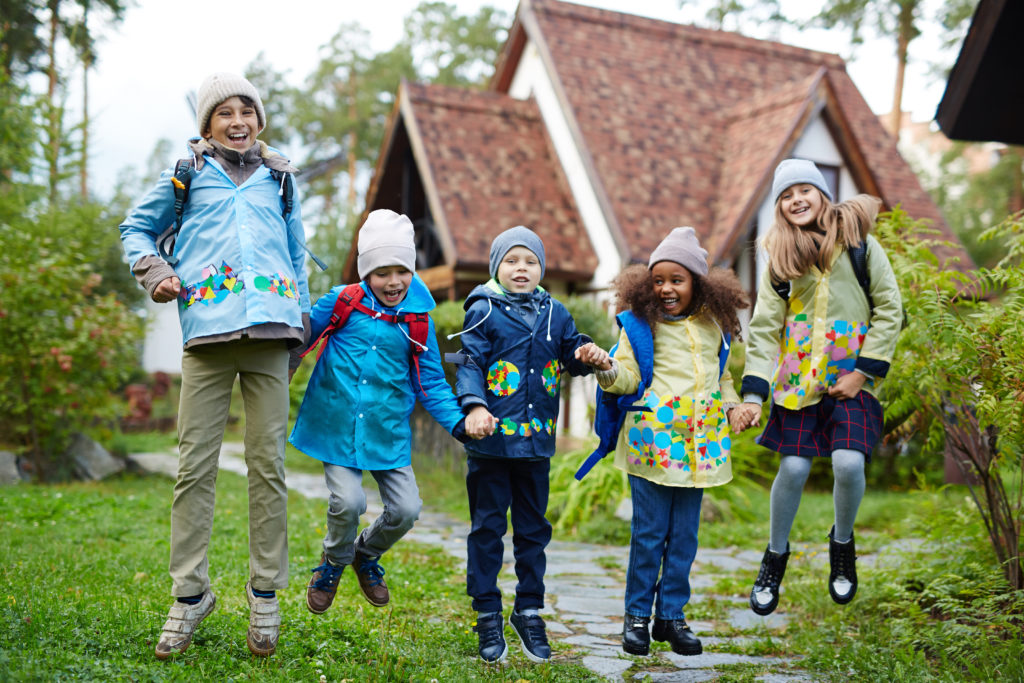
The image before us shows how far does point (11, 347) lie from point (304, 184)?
22.6 m

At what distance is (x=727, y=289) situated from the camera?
4.30m

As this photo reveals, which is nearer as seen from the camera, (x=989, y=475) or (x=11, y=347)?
(x=989, y=475)

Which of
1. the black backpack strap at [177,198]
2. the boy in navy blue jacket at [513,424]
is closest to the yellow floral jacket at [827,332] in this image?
the boy in navy blue jacket at [513,424]

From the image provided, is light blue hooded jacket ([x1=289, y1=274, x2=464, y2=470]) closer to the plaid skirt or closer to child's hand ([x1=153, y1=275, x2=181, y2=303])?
child's hand ([x1=153, y1=275, x2=181, y2=303])

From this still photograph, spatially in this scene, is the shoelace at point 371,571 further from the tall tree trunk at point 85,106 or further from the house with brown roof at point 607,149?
the tall tree trunk at point 85,106

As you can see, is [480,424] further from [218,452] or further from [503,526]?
[218,452]

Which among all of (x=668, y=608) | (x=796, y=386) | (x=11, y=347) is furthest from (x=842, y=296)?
(x=11, y=347)

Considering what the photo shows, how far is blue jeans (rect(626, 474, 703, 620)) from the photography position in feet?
13.3

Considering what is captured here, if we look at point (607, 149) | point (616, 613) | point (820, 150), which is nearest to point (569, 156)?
point (607, 149)

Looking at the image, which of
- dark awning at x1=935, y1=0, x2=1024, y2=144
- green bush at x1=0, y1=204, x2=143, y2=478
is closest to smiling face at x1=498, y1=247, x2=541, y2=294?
dark awning at x1=935, y1=0, x2=1024, y2=144

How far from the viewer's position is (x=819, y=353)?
14.0 feet

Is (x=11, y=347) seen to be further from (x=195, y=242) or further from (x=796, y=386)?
(x=796, y=386)

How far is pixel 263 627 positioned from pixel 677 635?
170 cm

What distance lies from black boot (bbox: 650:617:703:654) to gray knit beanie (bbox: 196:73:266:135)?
2.72 metres
